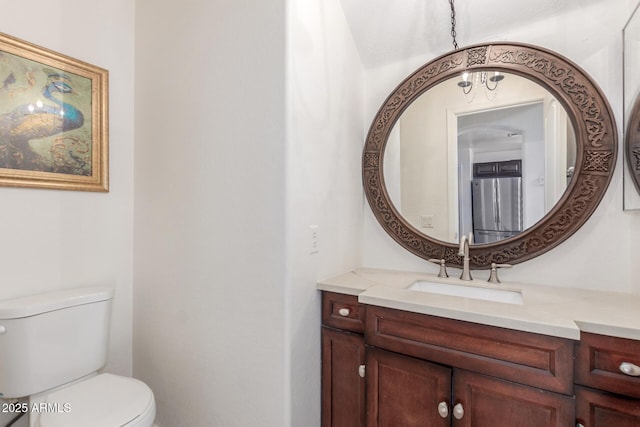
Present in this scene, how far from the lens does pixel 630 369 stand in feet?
2.88

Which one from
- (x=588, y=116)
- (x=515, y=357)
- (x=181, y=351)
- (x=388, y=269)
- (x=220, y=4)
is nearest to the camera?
(x=515, y=357)

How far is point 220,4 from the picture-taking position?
4.78ft

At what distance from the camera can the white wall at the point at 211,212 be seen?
1304 millimetres

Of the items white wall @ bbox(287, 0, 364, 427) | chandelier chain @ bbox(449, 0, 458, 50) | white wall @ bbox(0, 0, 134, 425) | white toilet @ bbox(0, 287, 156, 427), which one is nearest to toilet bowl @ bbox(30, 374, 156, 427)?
white toilet @ bbox(0, 287, 156, 427)

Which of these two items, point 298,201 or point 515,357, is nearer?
point 515,357

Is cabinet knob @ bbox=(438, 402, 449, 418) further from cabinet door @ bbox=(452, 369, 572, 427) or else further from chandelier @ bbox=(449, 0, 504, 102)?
chandelier @ bbox=(449, 0, 504, 102)

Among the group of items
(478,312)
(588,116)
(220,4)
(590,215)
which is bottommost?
(478,312)

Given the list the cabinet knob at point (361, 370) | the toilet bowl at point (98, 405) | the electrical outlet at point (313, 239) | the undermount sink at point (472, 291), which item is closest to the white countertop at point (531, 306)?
the undermount sink at point (472, 291)

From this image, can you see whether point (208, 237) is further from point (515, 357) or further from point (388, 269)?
point (515, 357)

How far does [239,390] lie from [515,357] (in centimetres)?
114

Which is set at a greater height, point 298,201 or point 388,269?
point 298,201

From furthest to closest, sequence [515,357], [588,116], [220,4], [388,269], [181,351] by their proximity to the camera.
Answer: [388,269] < [181,351] < [220,4] < [588,116] < [515,357]

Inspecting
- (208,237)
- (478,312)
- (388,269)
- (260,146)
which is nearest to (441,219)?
(388,269)

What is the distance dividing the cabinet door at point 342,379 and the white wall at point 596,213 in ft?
2.81
